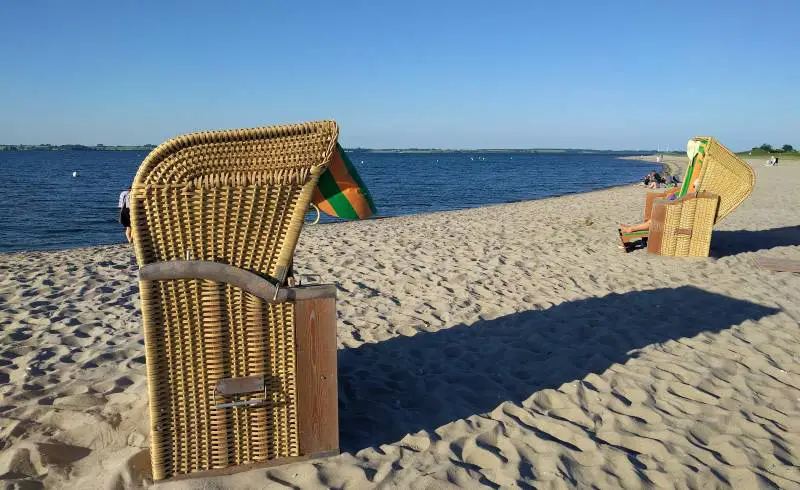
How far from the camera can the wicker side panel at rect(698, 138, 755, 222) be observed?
7.59m

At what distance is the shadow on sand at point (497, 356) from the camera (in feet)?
10.4

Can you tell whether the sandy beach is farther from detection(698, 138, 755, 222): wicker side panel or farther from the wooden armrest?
detection(698, 138, 755, 222): wicker side panel

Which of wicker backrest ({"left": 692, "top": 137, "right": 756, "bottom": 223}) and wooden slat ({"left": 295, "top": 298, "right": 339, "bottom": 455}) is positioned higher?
wicker backrest ({"left": 692, "top": 137, "right": 756, "bottom": 223})

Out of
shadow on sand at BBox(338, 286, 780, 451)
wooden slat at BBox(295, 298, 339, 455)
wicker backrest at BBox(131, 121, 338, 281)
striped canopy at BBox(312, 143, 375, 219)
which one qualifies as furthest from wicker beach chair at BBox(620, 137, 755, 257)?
wicker backrest at BBox(131, 121, 338, 281)

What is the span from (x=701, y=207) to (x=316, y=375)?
6835 millimetres

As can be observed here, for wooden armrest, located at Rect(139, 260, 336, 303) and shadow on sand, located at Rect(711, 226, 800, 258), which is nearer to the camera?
wooden armrest, located at Rect(139, 260, 336, 303)

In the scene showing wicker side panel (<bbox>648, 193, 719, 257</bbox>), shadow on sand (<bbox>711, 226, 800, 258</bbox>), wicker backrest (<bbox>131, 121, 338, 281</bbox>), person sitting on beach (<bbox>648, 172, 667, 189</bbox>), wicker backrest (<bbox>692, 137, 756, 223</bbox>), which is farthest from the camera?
person sitting on beach (<bbox>648, 172, 667, 189</bbox>)

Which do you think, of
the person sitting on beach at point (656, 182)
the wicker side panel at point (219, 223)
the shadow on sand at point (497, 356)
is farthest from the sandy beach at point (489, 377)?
the person sitting on beach at point (656, 182)

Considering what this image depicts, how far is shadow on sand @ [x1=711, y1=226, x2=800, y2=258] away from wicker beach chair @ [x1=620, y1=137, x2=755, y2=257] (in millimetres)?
545

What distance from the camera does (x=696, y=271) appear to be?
22.0 ft

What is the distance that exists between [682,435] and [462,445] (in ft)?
4.15

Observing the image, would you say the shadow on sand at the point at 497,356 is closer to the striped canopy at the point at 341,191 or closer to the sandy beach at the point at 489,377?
the sandy beach at the point at 489,377

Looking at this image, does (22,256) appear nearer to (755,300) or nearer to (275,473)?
(275,473)

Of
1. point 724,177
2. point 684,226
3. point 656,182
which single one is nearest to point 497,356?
point 684,226
